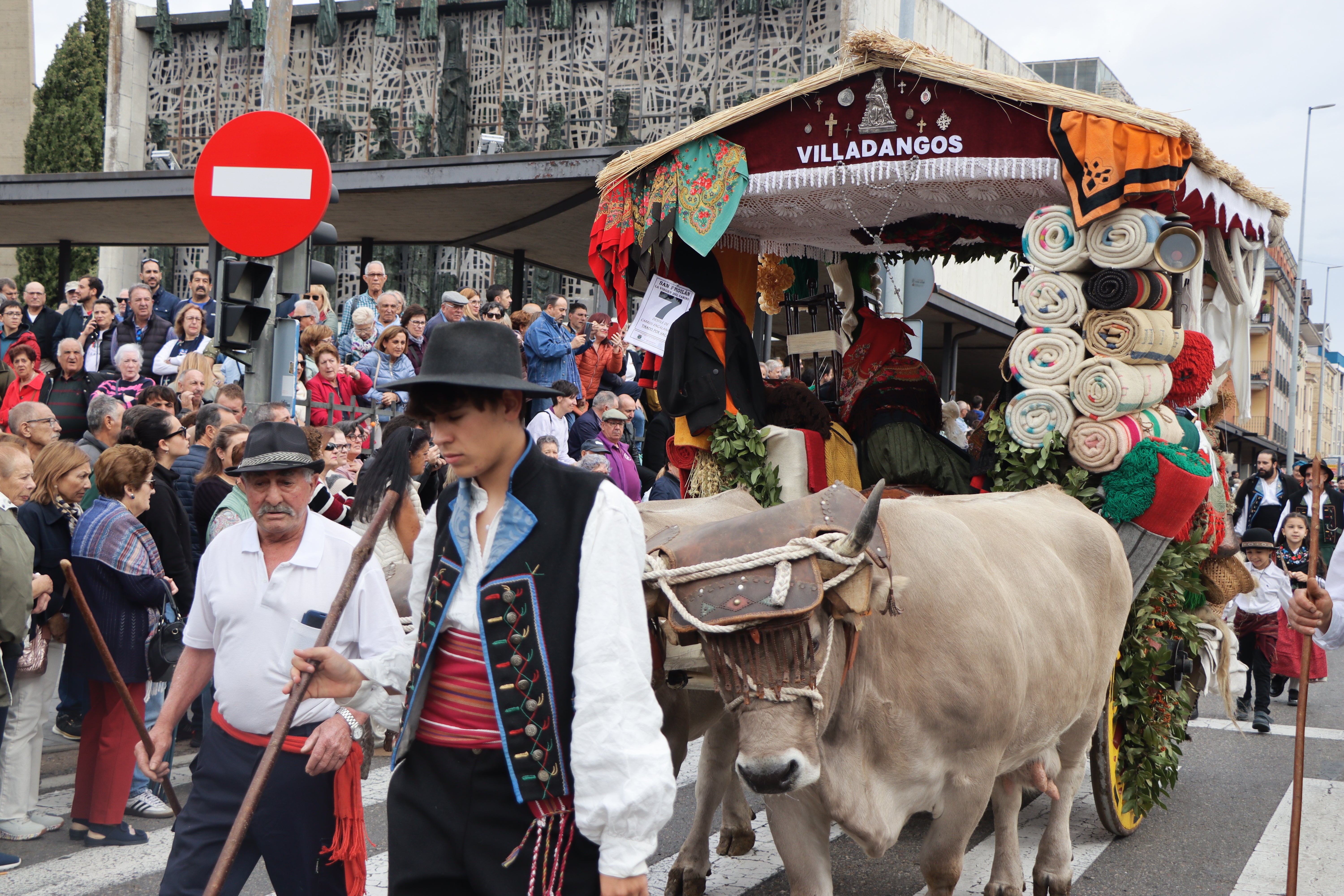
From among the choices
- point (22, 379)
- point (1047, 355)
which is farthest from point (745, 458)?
point (22, 379)

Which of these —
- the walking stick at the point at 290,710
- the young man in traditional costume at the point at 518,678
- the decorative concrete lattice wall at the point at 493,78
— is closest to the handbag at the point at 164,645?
the walking stick at the point at 290,710

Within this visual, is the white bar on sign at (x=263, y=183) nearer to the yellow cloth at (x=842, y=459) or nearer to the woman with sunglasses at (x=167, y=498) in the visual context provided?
the woman with sunglasses at (x=167, y=498)

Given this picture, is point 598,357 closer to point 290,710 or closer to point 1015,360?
point 1015,360

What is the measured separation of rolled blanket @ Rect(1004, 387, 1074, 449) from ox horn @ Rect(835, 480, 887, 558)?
2.78 metres

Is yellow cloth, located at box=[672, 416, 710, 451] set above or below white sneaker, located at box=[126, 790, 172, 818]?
above

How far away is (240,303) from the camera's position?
7.18 meters

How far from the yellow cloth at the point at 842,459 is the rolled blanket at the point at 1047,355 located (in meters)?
1.38

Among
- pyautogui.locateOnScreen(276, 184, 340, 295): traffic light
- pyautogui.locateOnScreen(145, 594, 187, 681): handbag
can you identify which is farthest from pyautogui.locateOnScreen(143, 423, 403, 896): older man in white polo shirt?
pyautogui.locateOnScreen(276, 184, 340, 295): traffic light

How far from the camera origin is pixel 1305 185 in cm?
1040

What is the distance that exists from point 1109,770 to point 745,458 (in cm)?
231

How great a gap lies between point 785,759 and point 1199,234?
371 cm

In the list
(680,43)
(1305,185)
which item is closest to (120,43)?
(680,43)

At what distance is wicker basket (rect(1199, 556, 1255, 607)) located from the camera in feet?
21.7

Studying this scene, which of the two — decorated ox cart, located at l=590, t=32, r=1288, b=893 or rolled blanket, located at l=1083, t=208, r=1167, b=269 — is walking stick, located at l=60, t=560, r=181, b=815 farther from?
rolled blanket, located at l=1083, t=208, r=1167, b=269
